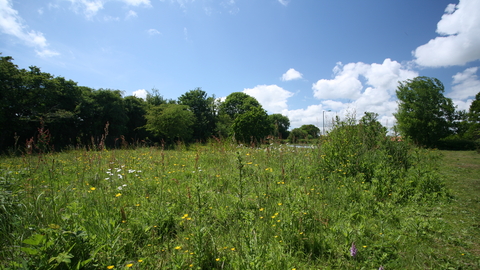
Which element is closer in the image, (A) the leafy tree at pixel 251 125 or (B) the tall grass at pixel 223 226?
(B) the tall grass at pixel 223 226

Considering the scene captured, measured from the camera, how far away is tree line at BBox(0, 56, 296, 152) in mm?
16062

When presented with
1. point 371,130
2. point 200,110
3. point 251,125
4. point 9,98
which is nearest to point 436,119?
point 251,125

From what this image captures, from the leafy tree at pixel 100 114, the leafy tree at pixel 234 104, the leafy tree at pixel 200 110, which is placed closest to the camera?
the leafy tree at pixel 100 114

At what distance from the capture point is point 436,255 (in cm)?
233

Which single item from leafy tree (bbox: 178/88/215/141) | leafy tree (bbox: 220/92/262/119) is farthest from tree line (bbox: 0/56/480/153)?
leafy tree (bbox: 220/92/262/119)

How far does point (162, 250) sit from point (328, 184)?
3.60 meters

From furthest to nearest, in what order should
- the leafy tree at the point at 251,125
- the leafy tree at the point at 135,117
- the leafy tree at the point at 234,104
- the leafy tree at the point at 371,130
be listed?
the leafy tree at the point at 234,104 < the leafy tree at the point at 251,125 < the leafy tree at the point at 135,117 < the leafy tree at the point at 371,130

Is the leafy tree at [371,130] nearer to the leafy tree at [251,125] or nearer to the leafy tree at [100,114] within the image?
the leafy tree at [251,125]

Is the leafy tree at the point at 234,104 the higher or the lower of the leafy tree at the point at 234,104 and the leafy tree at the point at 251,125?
the higher

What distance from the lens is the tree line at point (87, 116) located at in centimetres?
1606

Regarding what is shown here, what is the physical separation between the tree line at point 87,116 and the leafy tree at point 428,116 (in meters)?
18.0

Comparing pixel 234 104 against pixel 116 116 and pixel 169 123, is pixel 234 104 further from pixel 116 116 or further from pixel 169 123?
pixel 116 116

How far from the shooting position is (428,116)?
24.7m

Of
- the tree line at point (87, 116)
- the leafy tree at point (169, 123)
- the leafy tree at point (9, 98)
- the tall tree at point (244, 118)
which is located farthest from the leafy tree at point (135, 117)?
the leafy tree at point (9, 98)
